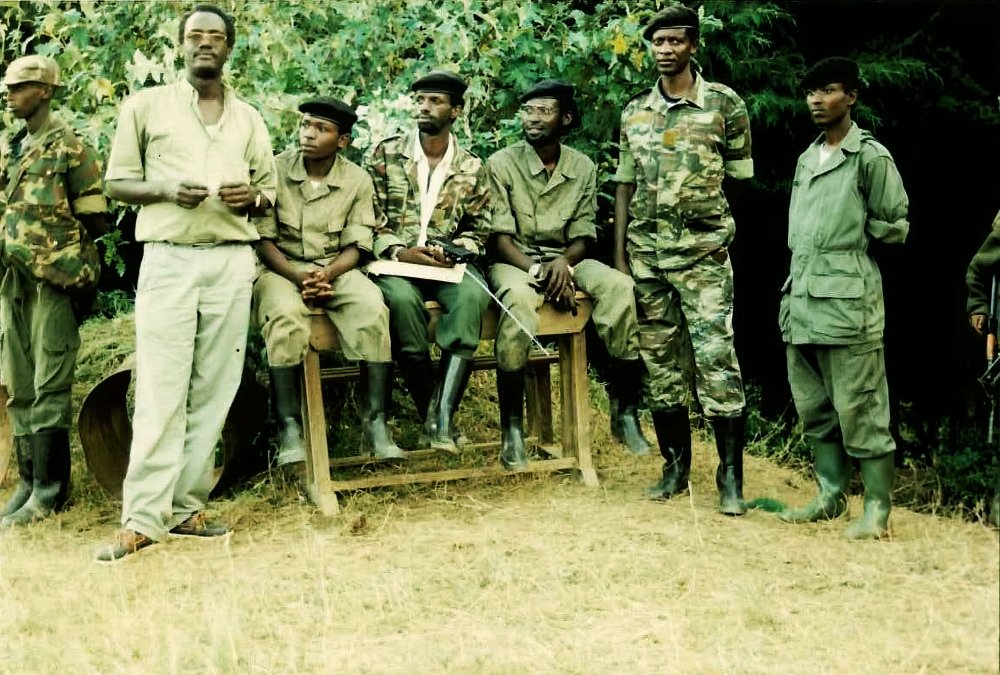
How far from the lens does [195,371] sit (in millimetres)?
5812

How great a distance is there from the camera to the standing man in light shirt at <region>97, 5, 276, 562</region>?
561cm

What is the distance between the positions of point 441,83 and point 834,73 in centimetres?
201

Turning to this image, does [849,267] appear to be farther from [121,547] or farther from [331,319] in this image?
[121,547]

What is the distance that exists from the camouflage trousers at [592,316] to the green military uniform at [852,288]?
3.26 ft

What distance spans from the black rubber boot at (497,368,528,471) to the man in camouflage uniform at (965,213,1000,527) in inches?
86.9

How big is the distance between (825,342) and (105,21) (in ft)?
15.8

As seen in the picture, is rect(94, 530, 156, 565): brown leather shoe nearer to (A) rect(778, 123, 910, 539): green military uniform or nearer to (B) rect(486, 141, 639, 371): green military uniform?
(B) rect(486, 141, 639, 371): green military uniform

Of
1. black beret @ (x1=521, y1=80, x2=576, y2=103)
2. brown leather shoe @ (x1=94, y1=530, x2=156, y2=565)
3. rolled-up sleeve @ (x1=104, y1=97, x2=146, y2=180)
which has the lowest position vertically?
brown leather shoe @ (x1=94, y1=530, x2=156, y2=565)

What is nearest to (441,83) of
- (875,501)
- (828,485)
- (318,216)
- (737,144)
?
(318,216)

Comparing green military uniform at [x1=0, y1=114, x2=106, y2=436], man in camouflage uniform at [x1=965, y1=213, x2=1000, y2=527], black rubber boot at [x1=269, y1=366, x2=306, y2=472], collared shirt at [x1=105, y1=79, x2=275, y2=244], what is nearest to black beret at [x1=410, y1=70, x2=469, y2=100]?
collared shirt at [x1=105, y1=79, x2=275, y2=244]

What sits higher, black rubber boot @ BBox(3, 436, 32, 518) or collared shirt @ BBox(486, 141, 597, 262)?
collared shirt @ BBox(486, 141, 597, 262)

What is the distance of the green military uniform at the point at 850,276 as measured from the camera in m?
5.52

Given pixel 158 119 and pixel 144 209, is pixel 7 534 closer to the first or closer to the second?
pixel 144 209

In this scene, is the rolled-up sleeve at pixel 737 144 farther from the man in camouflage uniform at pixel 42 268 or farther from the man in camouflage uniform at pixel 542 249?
the man in camouflage uniform at pixel 42 268
